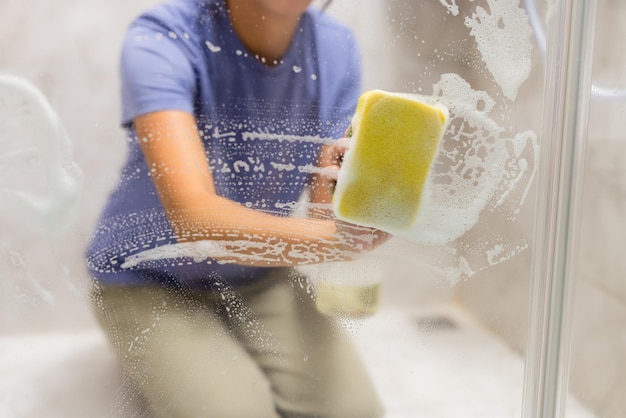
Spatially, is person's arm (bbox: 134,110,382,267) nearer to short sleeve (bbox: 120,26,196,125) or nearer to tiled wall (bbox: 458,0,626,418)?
short sleeve (bbox: 120,26,196,125)

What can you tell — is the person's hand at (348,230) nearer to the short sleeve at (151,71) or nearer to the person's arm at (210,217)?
the person's arm at (210,217)

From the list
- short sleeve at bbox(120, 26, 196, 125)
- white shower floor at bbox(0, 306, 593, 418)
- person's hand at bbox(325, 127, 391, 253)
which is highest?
short sleeve at bbox(120, 26, 196, 125)

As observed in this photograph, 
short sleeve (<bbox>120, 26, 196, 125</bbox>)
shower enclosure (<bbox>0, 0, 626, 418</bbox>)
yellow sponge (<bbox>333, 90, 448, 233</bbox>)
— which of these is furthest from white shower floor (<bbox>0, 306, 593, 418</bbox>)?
short sleeve (<bbox>120, 26, 196, 125</bbox>)

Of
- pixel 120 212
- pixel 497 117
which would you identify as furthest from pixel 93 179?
pixel 497 117

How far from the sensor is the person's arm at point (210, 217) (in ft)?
1.62

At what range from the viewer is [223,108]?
502 mm

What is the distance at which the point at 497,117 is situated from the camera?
56cm

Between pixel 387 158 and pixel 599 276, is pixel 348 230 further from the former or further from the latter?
pixel 599 276

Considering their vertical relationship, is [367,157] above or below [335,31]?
below

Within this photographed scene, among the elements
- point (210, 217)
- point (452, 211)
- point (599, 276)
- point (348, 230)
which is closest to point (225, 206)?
point (210, 217)

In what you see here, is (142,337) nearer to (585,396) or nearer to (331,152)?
(331,152)

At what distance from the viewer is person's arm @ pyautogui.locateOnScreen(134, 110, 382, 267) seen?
1.62ft

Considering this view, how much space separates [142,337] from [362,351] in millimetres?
217

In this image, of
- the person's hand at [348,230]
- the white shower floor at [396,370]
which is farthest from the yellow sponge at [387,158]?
the white shower floor at [396,370]
